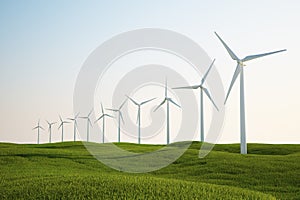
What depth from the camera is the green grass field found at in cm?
1836

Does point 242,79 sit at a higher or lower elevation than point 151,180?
higher

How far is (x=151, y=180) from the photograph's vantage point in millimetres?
21859

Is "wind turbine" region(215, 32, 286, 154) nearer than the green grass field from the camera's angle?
No

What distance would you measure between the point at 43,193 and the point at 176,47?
20.1 metres

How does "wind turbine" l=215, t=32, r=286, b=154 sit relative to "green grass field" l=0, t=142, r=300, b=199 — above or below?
above

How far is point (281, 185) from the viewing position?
1115 inches

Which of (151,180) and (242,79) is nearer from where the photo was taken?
(151,180)

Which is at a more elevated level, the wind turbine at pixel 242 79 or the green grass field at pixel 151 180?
the wind turbine at pixel 242 79

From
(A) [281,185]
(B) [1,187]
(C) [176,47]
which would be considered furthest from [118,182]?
(C) [176,47]

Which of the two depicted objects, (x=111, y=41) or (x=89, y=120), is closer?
(x=111, y=41)

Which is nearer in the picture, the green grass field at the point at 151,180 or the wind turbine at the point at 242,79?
the green grass field at the point at 151,180

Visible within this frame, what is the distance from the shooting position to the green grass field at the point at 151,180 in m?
18.4

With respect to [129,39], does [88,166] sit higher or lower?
lower

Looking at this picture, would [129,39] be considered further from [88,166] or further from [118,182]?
[118,182]
